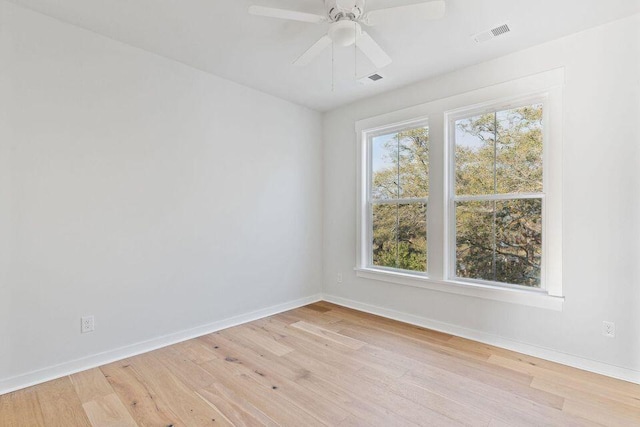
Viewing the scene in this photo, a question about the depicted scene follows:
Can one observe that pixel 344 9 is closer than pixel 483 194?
Yes

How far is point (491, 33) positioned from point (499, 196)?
1377 millimetres

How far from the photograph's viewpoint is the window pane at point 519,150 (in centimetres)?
278

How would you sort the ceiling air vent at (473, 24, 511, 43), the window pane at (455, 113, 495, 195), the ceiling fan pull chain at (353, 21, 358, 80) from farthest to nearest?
the window pane at (455, 113, 495, 195) < the ceiling air vent at (473, 24, 511, 43) < the ceiling fan pull chain at (353, 21, 358, 80)

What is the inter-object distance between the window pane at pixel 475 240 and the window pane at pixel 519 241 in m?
0.07

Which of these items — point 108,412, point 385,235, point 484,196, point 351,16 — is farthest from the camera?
point 385,235

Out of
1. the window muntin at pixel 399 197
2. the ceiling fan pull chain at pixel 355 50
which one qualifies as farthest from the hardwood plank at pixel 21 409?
the window muntin at pixel 399 197

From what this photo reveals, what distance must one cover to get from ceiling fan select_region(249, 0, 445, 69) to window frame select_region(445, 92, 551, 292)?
1.43m

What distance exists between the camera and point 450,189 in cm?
329

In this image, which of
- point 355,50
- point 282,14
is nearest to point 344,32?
point 282,14

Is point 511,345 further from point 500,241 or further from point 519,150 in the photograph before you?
point 519,150

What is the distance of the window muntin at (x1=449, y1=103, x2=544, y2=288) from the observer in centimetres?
279

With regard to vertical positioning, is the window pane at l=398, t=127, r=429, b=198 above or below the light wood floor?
above

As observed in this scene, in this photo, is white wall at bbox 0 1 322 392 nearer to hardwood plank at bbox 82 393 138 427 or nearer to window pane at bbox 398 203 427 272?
hardwood plank at bbox 82 393 138 427

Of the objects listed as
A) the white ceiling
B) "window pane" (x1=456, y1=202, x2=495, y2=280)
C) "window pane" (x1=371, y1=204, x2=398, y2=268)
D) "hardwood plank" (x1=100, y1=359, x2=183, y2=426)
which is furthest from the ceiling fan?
"hardwood plank" (x1=100, y1=359, x2=183, y2=426)
